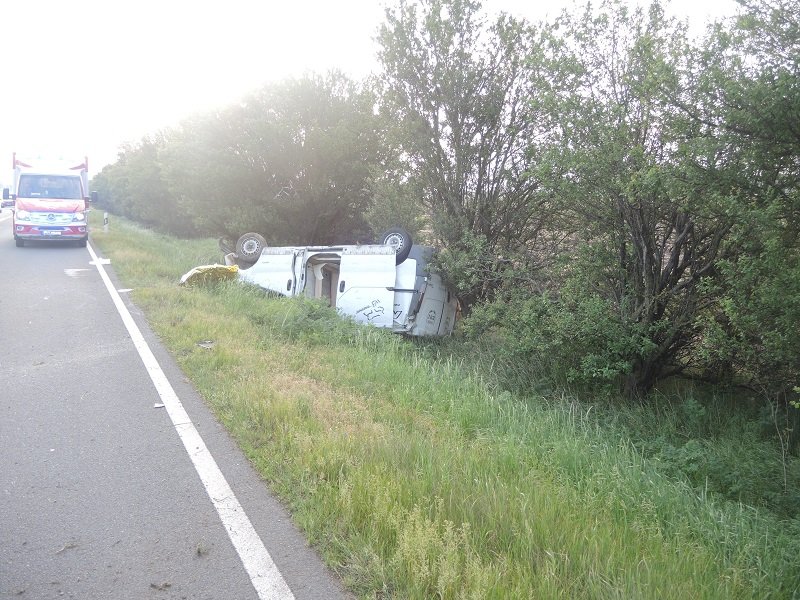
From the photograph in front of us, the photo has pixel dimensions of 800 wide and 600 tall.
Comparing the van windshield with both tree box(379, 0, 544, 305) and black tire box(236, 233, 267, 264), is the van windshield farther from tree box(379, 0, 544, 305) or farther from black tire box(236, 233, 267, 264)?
tree box(379, 0, 544, 305)

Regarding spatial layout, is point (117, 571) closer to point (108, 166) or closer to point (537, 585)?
point (537, 585)

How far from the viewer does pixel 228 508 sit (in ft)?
12.8

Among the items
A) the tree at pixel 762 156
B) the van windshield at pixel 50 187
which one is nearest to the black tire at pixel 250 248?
the tree at pixel 762 156

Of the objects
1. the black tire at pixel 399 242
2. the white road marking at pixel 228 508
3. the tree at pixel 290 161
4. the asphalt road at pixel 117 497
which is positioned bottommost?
the asphalt road at pixel 117 497

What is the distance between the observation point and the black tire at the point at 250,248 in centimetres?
1411

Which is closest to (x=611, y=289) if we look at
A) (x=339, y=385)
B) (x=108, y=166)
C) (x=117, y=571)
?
(x=339, y=385)

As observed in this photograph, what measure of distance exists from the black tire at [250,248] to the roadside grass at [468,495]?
7165 millimetres

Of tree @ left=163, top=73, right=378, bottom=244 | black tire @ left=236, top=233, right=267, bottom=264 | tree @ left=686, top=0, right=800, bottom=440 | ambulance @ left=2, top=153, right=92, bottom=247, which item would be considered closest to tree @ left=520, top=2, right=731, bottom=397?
tree @ left=686, top=0, right=800, bottom=440

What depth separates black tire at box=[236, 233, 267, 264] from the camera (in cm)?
1411

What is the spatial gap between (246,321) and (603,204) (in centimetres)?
543

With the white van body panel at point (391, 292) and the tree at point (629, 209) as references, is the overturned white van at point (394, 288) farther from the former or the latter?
the tree at point (629, 209)

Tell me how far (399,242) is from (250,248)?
4.58m

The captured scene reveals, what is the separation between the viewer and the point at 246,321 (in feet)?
30.8

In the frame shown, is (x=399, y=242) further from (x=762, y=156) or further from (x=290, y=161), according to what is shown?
(x=290, y=161)
